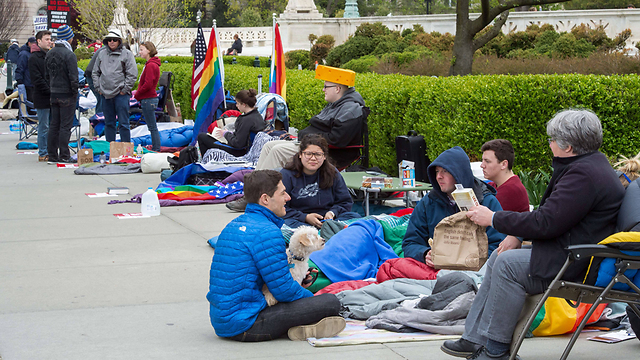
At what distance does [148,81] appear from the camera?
1323cm

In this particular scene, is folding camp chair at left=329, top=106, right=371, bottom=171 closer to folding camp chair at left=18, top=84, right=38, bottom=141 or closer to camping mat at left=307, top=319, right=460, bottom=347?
camping mat at left=307, top=319, right=460, bottom=347

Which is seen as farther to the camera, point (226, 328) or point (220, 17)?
point (220, 17)

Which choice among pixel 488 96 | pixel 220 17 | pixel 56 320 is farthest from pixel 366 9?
pixel 56 320

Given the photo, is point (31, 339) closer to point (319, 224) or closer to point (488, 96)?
point (319, 224)

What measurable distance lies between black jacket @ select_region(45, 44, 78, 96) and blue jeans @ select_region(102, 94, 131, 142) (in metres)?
0.90

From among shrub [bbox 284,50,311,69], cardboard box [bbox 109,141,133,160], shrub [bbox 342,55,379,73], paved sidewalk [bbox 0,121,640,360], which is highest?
shrub [bbox 284,50,311,69]

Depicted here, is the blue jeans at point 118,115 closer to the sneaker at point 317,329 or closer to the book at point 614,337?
the sneaker at point 317,329

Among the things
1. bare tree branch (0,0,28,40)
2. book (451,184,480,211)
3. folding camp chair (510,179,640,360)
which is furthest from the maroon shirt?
bare tree branch (0,0,28,40)

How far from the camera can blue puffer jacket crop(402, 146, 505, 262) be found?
194 inches

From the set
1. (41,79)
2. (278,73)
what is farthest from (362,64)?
(41,79)

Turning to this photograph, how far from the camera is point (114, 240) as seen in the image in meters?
7.30

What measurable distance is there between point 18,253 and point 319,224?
2.80 m

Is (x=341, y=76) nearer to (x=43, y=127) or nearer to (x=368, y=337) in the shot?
(x=368, y=337)

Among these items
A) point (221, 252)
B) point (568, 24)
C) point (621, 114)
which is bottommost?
point (221, 252)
